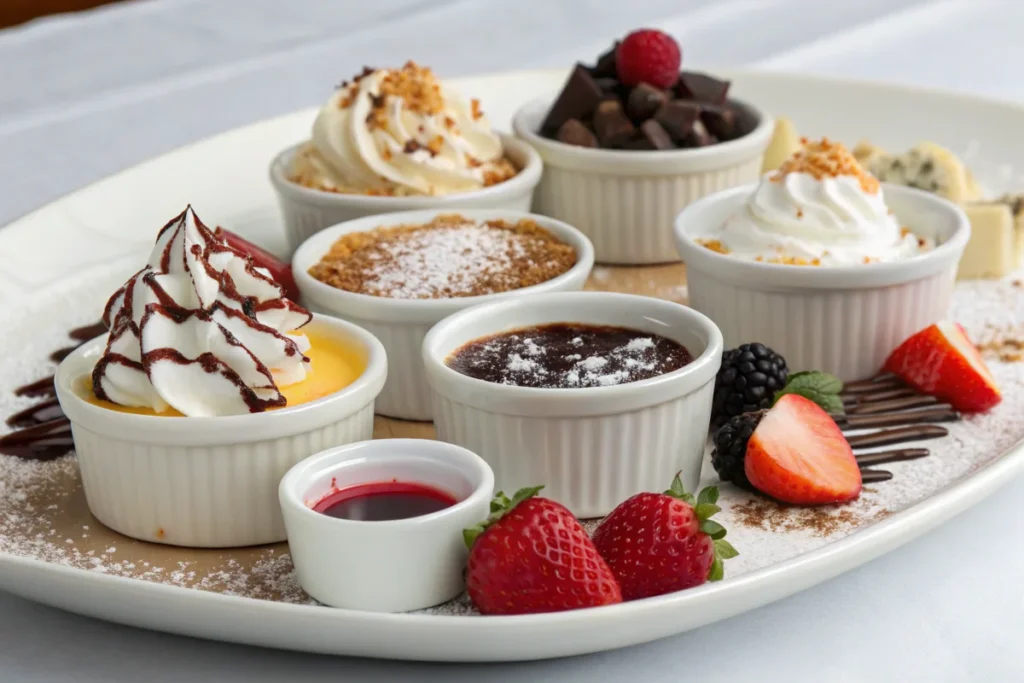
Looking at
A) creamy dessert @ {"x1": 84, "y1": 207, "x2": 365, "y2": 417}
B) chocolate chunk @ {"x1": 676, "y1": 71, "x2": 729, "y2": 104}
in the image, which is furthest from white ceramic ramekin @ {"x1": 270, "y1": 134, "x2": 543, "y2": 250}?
creamy dessert @ {"x1": 84, "y1": 207, "x2": 365, "y2": 417}

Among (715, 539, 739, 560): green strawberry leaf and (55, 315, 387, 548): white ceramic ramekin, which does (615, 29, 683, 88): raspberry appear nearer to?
(55, 315, 387, 548): white ceramic ramekin

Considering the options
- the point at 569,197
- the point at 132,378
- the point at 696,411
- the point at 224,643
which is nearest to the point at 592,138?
the point at 569,197

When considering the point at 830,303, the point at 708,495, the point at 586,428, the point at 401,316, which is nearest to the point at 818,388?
the point at 830,303

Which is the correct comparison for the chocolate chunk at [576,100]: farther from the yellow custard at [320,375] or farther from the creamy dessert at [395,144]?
the yellow custard at [320,375]

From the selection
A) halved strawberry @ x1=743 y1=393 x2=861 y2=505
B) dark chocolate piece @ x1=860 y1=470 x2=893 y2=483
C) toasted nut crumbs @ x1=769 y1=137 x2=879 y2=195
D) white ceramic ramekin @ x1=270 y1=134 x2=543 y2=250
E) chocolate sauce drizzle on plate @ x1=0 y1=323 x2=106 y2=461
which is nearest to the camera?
halved strawberry @ x1=743 y1=393 x2=861 y2=505

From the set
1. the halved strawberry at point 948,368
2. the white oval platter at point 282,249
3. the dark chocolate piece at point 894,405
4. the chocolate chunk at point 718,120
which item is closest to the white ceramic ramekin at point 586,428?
the white oval platter at point 282,249

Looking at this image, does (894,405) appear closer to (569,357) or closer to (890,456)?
(890,456)
